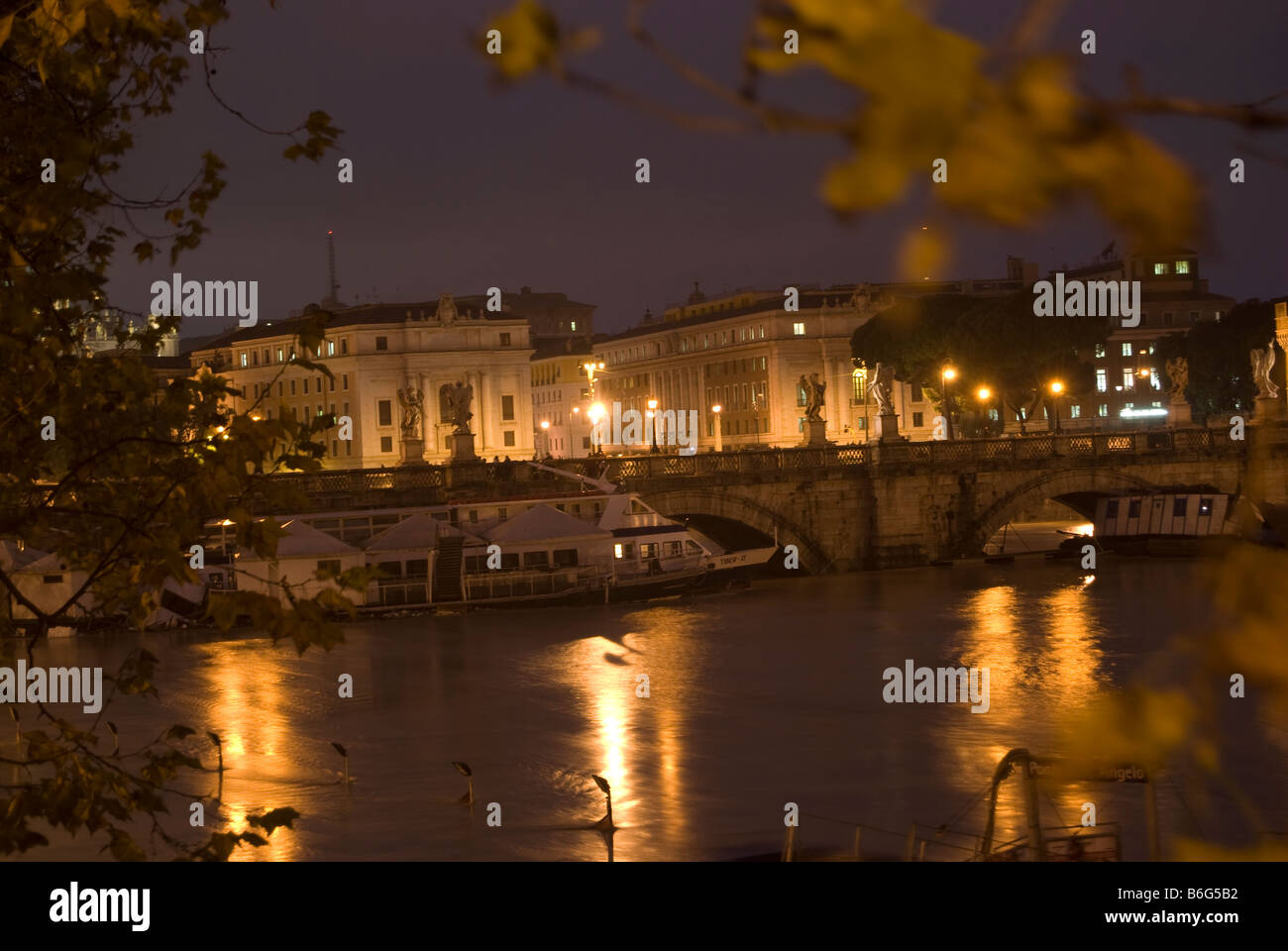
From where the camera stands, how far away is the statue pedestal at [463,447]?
145 ft

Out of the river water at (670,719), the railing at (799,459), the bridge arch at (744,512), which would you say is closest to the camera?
the river water at (670,719)

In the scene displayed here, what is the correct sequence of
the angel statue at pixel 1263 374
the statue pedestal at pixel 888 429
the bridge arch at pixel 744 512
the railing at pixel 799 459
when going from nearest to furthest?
1. the railing at pixel 799 459
2. the bridge arch at pixel 744 512
3. the statue pedestal at pixel 888 429
4. the angel statue at pixel 1263 374

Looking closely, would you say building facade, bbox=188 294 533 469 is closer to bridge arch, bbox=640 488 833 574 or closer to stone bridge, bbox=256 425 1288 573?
stone bridge, bbox=256 425 1288 573

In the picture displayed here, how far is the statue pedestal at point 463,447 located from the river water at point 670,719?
7021mm

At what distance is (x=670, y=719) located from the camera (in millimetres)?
24109

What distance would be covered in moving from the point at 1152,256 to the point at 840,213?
0.94 feet

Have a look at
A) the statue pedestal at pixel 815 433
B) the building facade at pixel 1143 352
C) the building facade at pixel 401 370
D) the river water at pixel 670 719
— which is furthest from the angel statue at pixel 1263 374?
the building facade at pixel 401 370

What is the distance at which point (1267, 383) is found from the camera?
158 ft

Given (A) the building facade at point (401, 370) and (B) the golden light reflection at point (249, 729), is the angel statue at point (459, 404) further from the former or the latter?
(A) the building facade at point (401, 370)

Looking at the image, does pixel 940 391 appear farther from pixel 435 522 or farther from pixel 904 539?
pixel 435 522

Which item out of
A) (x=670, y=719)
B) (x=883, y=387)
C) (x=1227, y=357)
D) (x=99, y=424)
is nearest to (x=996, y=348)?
(x=1227, y=357)

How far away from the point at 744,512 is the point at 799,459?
241cm
